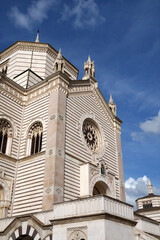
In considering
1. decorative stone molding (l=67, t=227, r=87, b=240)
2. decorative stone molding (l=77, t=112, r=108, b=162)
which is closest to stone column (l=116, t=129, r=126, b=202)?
decorative stone molding (l=77, t=112, r=108, b=162)

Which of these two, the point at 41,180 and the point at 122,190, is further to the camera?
the point at 122,190

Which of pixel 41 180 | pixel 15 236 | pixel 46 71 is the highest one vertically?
pixel 46 71

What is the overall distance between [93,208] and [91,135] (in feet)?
39.6

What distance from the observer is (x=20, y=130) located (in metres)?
21.6

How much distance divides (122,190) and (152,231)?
706cm

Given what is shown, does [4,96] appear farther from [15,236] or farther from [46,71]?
[15,236]

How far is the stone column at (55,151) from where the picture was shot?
16.5 meters

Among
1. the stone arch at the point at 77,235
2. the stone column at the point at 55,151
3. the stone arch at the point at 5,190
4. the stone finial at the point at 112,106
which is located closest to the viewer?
the stone arch at the point at 77,235

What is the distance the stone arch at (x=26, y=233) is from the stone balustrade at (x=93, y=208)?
170 centimetres

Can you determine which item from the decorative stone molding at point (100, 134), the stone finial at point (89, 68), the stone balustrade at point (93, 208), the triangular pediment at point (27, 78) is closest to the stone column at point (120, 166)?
the decorative stone molding at point (100, 134)

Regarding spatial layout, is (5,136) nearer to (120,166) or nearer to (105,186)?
(105,186)

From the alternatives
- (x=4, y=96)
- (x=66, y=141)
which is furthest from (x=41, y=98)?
(x=66, y=141)

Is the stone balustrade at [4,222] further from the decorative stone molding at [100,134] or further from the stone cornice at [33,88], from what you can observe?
the stone cornice at [33,88]

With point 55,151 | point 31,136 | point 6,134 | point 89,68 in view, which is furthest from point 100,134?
point 6,134
